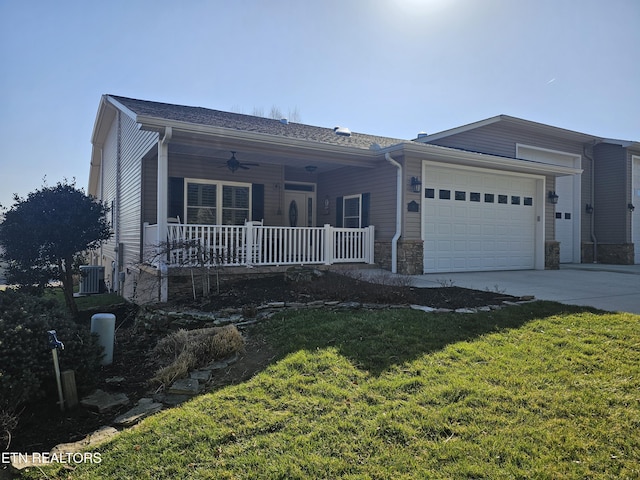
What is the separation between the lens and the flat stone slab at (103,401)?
330 cm

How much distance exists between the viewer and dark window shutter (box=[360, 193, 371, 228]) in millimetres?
10680

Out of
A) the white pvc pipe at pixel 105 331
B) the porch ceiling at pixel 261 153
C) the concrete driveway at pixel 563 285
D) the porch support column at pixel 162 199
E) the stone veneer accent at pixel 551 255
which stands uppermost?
the porch ceiling at pixel 261 153

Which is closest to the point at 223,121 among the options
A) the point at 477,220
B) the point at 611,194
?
the point at 477,220

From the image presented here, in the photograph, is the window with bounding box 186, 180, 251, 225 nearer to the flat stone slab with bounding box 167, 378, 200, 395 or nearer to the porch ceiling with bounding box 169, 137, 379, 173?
the porch ceiling with bounding box 169, 137, 379, 173

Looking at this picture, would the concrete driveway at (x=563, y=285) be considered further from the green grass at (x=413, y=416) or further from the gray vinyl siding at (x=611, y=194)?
the gray vinyl siding at (x=611, y=194)

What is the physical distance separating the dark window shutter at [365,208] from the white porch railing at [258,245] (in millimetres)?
837

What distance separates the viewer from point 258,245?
8375mm

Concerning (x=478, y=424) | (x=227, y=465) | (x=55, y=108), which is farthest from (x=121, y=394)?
(x=55, y=108)

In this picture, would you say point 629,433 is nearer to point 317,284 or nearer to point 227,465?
point 227,465

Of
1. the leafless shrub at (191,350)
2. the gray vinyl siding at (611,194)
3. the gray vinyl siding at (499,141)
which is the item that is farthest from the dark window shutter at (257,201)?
the gray vinyl siding at (611,194)

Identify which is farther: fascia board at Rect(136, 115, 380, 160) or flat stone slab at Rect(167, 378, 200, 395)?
fascia board at Rect(136, 115, 380, 160)

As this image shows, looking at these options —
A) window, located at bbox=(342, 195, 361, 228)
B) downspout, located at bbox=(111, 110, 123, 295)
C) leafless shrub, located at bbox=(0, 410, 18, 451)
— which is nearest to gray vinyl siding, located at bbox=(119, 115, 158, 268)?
downspout, located at bbox=(111, 110, 123, 295)

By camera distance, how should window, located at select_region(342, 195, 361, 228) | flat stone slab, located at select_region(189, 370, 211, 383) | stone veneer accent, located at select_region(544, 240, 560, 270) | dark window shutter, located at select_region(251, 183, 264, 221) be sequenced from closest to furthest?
flat stone slab, located at select_region(189, 370, 211, 383) < dark window shutter, located at select_region(251, 183, 264, 221) < window, located at select_region(342, 195, 361, 228) < stone veneer accent, located at select_region(544, 240, 560, 270)

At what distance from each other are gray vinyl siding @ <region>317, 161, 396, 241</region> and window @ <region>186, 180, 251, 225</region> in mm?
2678
